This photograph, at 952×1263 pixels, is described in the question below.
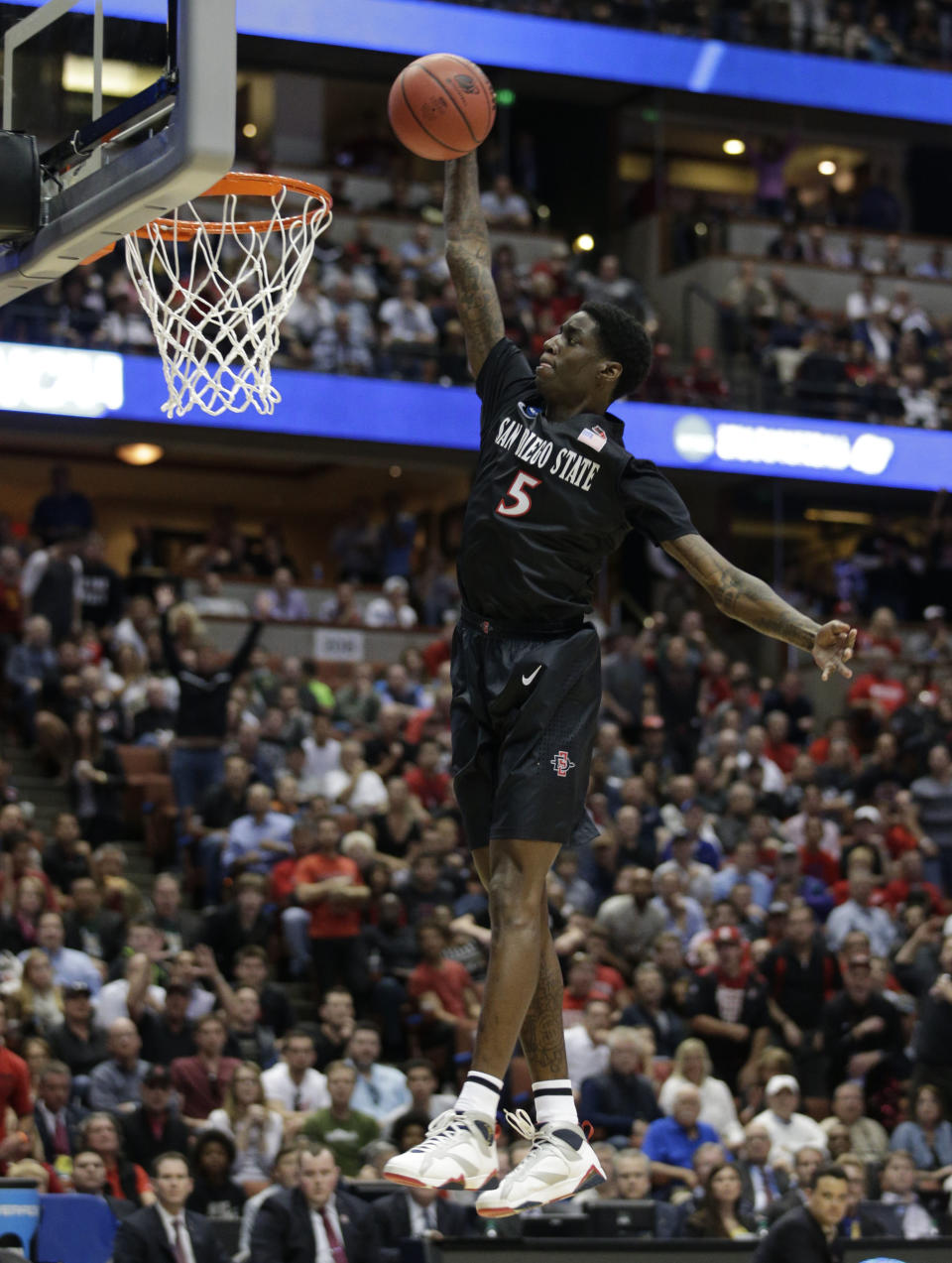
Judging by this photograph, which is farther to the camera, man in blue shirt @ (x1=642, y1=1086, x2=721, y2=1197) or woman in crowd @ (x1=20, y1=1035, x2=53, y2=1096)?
man in blue shirt @ (x1=642, y1=1086, x2=721, y2=1197)

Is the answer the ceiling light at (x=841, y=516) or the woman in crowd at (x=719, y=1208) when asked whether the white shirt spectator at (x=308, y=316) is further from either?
the woman in crowd at (x=719, y=1208)

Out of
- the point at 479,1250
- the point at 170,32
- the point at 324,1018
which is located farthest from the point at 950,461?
the point at 170,32

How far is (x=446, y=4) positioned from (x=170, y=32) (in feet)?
66.5

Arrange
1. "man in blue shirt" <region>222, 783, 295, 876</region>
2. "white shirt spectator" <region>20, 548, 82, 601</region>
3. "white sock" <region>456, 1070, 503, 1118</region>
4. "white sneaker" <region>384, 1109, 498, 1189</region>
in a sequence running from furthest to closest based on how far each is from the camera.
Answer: "white shirt spectator" <region>20, 548, 82, 601</region>
"man in blue shirt" <region>222, 783, 295, 876</region>
"white sock" <region>456, 1070, 503, 1118</region>
"white sneaker" <region>384, 1109, 498, 1189</region>

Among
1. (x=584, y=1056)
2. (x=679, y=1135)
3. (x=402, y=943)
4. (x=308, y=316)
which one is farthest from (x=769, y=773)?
(x=308, y=316)

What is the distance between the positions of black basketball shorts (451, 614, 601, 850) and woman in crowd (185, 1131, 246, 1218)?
5709 millimetres

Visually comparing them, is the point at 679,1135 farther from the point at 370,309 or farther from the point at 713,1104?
the point at 370,309

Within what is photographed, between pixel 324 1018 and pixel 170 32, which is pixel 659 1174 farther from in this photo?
pixel 170 32

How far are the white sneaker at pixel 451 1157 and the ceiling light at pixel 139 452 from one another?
18448 millimetres

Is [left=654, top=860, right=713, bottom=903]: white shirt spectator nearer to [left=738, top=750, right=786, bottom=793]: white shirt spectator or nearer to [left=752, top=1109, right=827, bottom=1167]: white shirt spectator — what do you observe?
[left=738, top=750, right=786, bottom=793]: white shirt spectator

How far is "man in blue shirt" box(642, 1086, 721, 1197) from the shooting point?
1229 cm

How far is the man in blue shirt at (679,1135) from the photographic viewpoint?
12.3m

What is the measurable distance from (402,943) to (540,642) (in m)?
8.31

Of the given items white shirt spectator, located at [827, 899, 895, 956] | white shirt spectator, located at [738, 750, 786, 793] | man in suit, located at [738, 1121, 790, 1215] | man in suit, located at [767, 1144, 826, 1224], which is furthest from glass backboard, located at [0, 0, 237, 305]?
white shirt spectator, located at [738, 750, 786, 793]
